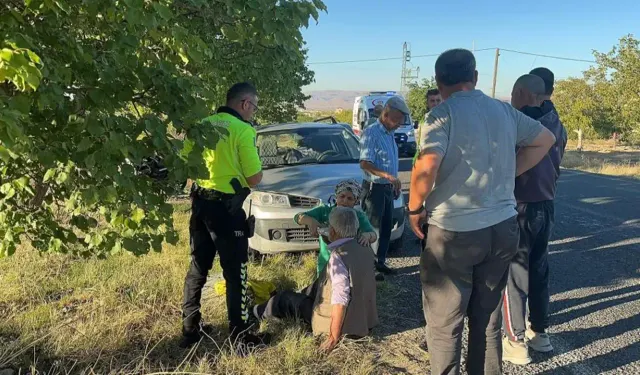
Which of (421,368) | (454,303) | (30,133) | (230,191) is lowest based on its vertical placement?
(421,368)

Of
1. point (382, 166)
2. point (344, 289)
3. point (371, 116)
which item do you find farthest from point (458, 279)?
point (371, 116)

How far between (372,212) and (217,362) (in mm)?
2265

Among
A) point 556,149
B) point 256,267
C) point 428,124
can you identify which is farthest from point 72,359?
point 556,149

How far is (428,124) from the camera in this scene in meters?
2.42

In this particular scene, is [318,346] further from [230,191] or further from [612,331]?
[612,331]

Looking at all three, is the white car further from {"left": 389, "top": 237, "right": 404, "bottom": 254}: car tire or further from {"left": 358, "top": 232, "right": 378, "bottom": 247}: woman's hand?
{"left": 358, "top": 232, "right": 378, "bottom": 247}: woman's hand

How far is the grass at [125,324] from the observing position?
10.1 feet

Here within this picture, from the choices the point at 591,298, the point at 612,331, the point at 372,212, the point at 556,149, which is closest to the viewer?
the point at 556,149

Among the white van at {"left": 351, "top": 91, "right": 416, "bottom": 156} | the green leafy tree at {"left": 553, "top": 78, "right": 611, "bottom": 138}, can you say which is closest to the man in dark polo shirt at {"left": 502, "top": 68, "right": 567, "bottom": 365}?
the white van at {"left": 351, "top": 91, "right": 416, "bottom": 156}

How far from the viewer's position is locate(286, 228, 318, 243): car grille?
5.25 metres

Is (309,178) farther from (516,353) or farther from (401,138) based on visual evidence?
(401,138)

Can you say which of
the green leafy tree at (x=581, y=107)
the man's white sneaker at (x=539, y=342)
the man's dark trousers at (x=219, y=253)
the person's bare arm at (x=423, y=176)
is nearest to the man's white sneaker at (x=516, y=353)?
the man's white sneaker at (x=539, y=342)

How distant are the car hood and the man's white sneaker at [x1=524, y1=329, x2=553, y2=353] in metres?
2.38

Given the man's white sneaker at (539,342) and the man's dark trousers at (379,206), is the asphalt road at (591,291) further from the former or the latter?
the man's dark trousers at (379,206)
